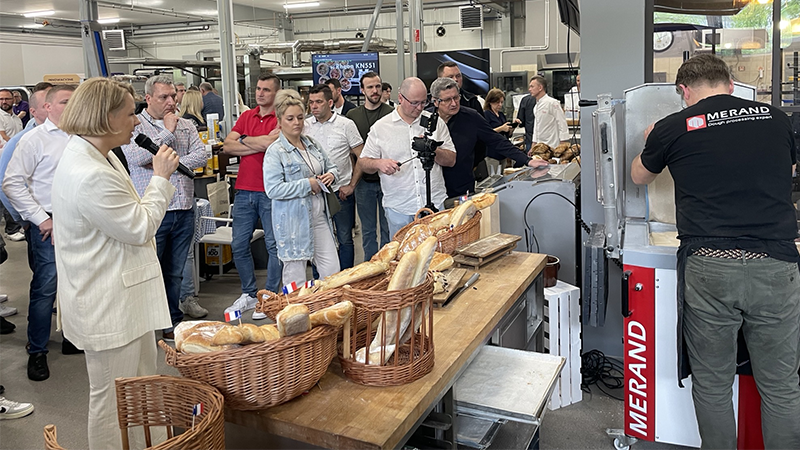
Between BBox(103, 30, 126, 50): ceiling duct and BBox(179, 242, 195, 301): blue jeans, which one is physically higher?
BBox(103, 30, 126, 50): ceiling duct

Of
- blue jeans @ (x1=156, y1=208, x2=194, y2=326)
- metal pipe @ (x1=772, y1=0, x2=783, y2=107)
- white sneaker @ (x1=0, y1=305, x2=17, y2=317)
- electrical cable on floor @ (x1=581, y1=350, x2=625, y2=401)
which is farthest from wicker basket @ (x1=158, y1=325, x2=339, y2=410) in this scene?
white sneaker @ (x1=0, y1=305, x2=17, y2=317)

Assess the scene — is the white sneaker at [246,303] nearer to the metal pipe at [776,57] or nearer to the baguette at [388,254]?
the baguette at [388,254]

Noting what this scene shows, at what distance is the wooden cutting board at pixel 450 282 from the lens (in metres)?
2.35

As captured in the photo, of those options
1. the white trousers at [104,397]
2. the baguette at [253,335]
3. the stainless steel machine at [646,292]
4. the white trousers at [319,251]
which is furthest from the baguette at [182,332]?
the white trousers at [319,251]

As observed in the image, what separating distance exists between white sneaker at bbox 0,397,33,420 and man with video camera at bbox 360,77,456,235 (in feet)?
7.41

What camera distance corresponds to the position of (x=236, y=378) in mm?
1520

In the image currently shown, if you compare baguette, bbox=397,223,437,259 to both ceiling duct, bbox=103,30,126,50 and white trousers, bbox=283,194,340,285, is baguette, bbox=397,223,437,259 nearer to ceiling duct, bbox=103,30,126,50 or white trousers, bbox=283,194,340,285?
white trousers, bbox=283,194,340,285

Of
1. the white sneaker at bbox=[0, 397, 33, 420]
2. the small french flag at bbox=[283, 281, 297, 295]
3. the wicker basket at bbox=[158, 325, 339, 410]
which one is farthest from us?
the white sneaker at bbox=[0, 397, 33, 420]

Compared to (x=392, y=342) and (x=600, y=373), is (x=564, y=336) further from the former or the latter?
(x=392, y=342)

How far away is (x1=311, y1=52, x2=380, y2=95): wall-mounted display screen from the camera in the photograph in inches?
375

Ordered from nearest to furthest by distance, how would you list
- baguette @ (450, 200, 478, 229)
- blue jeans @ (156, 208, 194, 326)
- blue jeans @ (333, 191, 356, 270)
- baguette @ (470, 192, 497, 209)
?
baguette @ (450, 200, 478, 229)
baguette @ (470, 192, 497, 209)
blue jeans @ (156, 208, 194, 326)
blue jeans @ (333, 191, 356, 270)

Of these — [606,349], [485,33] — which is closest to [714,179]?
[606,349]

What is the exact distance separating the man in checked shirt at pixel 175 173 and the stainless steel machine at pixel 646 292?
101 inches

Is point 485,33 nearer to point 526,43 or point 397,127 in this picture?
point 526,43
